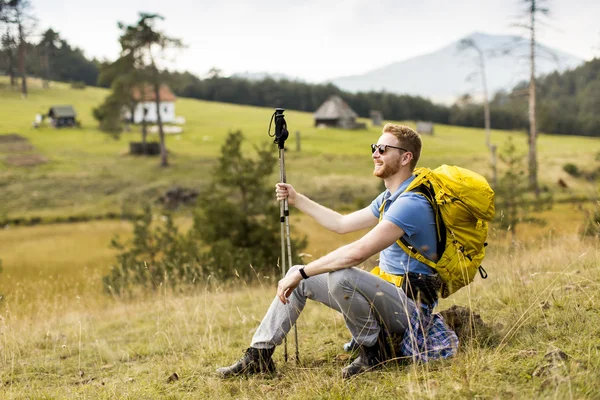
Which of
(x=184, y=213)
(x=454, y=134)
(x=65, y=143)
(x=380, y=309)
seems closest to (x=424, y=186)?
(x=380, y=309)

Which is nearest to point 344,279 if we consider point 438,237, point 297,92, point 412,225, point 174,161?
point 412,225

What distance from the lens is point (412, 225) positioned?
3484mm

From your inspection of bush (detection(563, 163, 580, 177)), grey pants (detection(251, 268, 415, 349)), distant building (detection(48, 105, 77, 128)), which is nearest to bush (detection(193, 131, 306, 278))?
grey pants (detection(251, 268, 415, 349))

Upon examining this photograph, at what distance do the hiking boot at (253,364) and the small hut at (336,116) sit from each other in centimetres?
6133

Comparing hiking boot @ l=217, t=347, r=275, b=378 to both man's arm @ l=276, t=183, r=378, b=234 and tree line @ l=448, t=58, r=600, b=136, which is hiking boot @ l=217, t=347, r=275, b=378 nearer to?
man's arm @ l=276, t=183, r=378, b=234

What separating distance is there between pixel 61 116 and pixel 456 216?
58965 mm

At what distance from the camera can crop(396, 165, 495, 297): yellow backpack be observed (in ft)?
11.5

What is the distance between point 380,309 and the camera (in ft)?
11.9

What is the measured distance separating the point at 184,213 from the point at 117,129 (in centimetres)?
1621

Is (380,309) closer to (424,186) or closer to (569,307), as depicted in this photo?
(424,186)

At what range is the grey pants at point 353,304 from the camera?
11.7 feet

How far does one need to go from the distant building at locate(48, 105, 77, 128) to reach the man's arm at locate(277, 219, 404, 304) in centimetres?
5797

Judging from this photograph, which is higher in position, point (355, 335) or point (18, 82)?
point (18, 82)

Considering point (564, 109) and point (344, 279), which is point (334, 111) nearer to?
point (564, 109)
